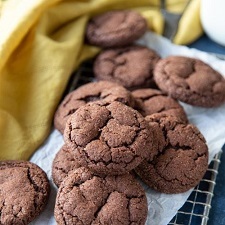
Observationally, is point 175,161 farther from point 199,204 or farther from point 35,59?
point 35,59

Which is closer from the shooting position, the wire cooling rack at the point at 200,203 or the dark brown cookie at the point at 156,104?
the wire cooling rack at the point at 200,203

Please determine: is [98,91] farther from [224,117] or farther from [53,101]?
[224,117]

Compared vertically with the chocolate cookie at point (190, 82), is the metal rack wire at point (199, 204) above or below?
below

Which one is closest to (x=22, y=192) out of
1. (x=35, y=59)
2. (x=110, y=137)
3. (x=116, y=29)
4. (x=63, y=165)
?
(x=63, y=165)

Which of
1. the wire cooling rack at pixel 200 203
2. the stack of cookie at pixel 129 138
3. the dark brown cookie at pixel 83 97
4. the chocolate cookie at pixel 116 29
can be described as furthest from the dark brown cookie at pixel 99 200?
the chocolate cookie at pixel 116 29

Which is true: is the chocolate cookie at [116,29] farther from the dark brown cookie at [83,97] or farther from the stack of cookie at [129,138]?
the dark brown cookie at [83,97]

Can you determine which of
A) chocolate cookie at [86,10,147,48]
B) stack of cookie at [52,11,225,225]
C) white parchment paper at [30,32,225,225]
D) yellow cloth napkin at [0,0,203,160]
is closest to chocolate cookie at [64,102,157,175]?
stack of cookie at [52,11,225,225]
